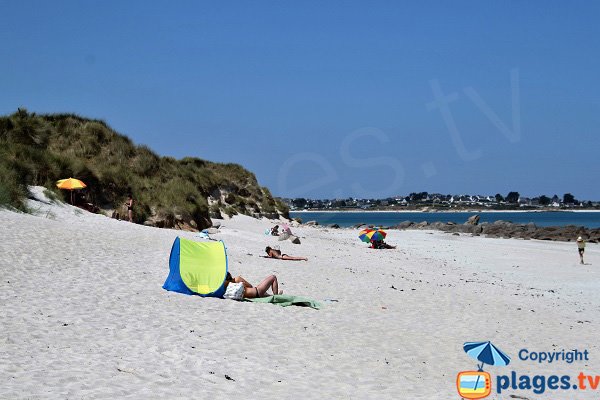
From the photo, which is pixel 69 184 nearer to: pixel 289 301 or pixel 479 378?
pixel 289 301

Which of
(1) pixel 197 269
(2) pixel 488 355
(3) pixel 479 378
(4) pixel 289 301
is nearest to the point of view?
(3) pixel 479 378

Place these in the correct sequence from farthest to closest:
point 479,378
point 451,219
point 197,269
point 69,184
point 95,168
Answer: point 451,219 → point 95,168 → point 69,184 → point 197,269 → point 479,378

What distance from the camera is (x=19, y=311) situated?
7652 mm

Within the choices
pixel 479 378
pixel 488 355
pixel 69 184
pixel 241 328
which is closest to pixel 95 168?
pixel 69 184

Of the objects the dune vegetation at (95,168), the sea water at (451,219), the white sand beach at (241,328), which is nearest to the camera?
the white sand beach at (241,328)

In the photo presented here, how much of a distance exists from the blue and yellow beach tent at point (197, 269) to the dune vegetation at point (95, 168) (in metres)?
7.79

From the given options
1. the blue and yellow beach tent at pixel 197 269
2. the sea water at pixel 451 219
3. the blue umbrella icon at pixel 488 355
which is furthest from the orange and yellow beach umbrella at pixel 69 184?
the sea water at pixel 451 219

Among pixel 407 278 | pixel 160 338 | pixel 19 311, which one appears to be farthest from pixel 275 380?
pixel 407 278

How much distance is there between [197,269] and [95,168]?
16.5 metres

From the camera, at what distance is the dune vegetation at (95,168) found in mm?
21922

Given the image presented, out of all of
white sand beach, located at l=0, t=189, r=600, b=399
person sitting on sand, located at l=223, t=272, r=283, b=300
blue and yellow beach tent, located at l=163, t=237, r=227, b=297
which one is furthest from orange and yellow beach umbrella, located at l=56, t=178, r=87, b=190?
person sitting on sand, located at l=223, t=272, r=283, b=300

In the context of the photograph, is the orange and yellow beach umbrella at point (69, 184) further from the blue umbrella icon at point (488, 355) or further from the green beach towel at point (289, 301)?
the blue umbrella icon at point (488, 355)

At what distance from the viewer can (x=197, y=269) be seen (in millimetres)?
10820

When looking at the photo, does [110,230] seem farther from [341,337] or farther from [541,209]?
[541,209]
